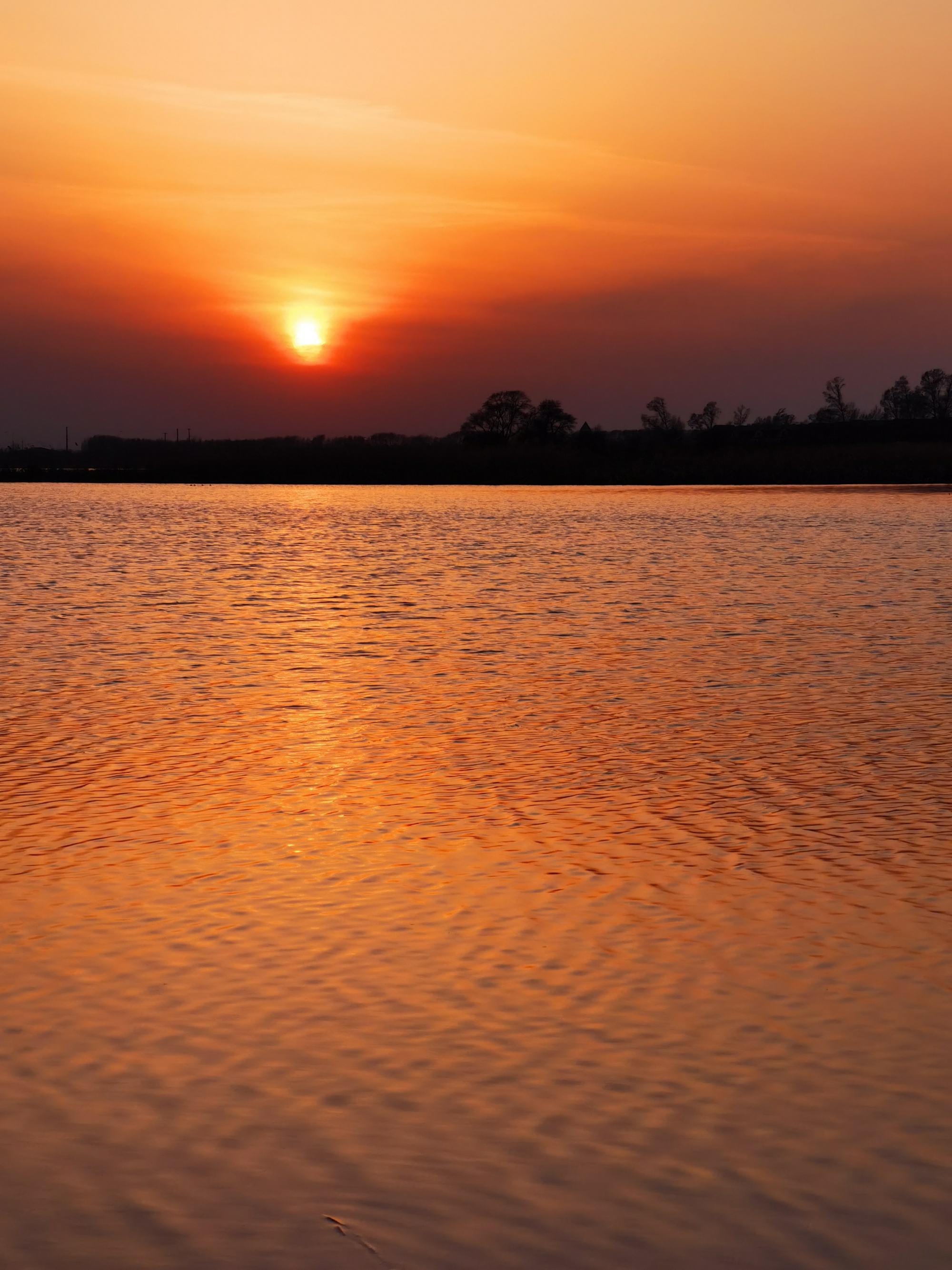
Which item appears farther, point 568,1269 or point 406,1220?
point 406,1220

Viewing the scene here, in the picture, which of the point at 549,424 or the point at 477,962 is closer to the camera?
the point at 477,962

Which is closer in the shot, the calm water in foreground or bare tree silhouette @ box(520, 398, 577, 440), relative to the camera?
the calm water in foreground

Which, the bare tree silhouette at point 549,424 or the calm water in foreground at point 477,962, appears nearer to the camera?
the calm water in foreground at point 477,962

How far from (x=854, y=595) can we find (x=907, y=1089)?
27340 mm

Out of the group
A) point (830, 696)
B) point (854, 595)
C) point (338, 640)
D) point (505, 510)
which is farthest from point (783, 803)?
point (505, 510)

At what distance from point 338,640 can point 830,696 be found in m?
9.72

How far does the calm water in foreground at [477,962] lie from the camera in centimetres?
559

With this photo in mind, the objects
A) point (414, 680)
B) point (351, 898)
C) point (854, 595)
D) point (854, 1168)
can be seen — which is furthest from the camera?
point (854, 595)

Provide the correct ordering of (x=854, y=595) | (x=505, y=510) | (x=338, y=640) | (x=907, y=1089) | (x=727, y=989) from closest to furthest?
(x=907, y=1089)
(x=727, y=989)
(x=338, y=640)
(x=854, y=595)
(x=505, y=510)

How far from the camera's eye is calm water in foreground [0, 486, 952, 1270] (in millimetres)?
5594

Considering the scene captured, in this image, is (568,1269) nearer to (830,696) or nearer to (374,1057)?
(374,1057)

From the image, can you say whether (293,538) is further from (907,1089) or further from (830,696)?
(907,1089)

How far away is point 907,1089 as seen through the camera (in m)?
6.74

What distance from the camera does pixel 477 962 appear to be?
8562 mm
